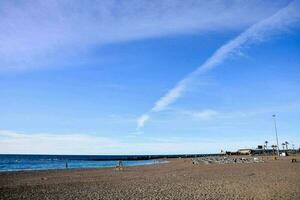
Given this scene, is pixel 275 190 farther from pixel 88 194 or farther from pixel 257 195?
pixel 88 194

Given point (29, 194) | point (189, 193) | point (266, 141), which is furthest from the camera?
point (266, 141)

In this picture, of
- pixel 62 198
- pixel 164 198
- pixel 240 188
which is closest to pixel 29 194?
pixel 62 198

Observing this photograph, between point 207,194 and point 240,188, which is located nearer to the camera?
point 207,194

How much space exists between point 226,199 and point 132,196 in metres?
5.10

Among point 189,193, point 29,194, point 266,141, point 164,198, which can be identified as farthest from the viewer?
point 266,141

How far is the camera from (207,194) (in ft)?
60.9

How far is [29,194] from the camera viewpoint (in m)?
20.7

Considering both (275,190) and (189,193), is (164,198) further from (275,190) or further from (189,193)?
(275,190)

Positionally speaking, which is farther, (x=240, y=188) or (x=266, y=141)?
(x=266, y=141)

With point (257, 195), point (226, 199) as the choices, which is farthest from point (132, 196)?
point (257, 195)

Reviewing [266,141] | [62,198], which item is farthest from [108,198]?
[266,141]

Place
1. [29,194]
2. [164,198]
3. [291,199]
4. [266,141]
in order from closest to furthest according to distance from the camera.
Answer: [291,199], [164,198], [29,194], [266,141]

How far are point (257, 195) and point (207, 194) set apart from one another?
8.52 feet

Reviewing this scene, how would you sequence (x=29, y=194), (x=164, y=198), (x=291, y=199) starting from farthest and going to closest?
(x=29, y=194) → (x=164, y=198) → (x=291, y=199)
